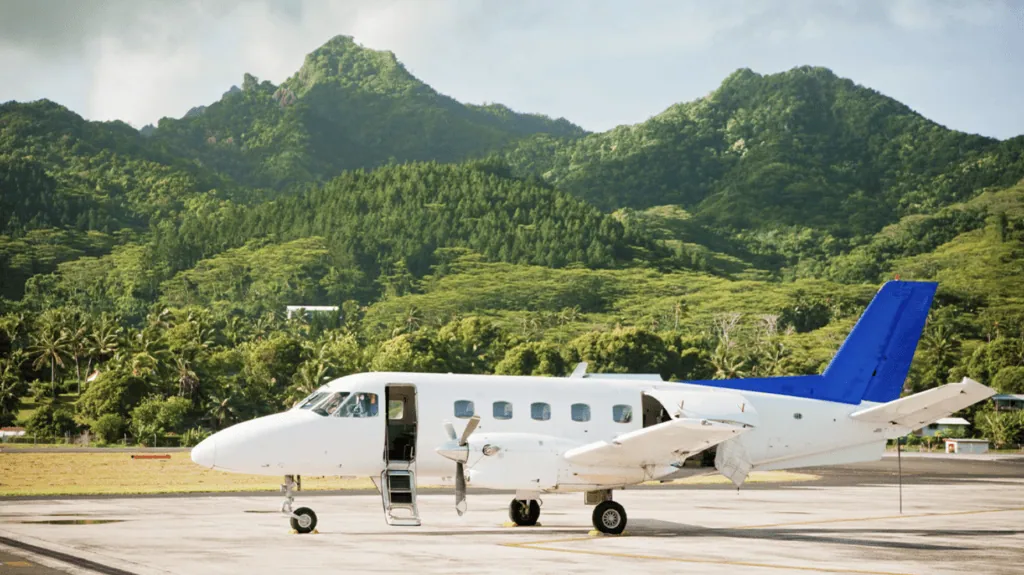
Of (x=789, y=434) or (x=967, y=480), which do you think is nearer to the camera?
(x=789, y=434)

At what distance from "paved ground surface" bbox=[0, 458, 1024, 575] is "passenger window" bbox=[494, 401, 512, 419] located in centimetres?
258

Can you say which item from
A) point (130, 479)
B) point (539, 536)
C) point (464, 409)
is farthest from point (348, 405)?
point (130, 479)

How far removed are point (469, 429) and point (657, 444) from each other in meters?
3.99

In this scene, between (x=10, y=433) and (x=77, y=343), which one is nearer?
(x=10, y=433)

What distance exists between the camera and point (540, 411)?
25.2 meters

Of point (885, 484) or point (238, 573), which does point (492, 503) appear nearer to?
point (238, 573)

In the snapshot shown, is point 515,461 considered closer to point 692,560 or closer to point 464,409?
point 464,409

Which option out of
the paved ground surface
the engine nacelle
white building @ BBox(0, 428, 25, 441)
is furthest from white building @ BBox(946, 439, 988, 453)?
white building @ BBox(0, 428, 25, 441)

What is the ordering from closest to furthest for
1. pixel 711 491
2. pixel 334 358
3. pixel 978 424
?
1. pixel 711 491
2. pixel 978 424
3. pixel 334 358

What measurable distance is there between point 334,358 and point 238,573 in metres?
106

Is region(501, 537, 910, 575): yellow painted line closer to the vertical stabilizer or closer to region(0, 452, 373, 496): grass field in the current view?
the vertical stabilizer

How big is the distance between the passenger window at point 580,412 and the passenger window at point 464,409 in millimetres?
2405

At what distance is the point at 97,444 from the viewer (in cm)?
8762

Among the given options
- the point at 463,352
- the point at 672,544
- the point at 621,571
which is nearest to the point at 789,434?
the point at 672,544
